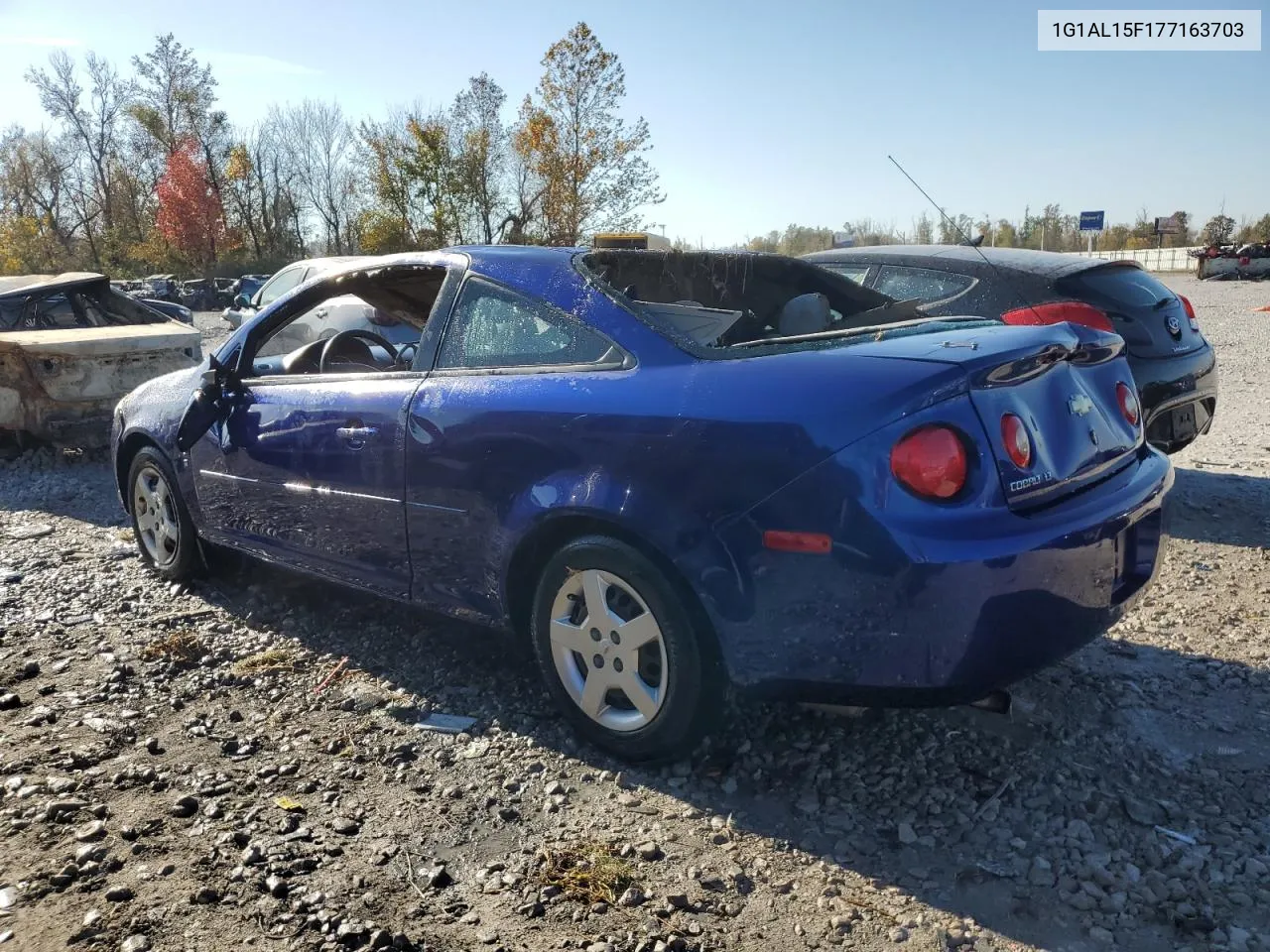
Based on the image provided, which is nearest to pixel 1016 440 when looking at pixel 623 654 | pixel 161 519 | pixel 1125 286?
pixel 623 654

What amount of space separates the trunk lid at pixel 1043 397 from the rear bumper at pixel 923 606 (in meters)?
0.09

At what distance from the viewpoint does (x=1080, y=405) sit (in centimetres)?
282

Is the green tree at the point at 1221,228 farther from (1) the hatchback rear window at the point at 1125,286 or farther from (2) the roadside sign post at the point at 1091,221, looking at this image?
(1) the hatchback rear window at the point at 1125,286

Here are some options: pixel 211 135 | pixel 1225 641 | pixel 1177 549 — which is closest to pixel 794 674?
pixel 1225 641

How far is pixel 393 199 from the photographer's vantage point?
42.2m

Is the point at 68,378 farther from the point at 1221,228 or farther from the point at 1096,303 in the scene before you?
the point at 1221,228

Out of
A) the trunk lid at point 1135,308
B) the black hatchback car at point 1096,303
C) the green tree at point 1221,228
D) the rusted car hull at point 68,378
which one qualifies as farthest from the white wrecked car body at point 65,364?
the green tree at point 1221,228

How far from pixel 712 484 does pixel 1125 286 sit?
170 inches

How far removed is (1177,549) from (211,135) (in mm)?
59272

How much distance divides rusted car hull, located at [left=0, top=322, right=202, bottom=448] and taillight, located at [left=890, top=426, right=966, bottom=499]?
7963 millimetres

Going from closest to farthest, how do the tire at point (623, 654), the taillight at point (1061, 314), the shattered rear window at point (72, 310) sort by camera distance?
1. the tire at point (623, 654)
2. the taillight at point (1061, 314)
3. the shattered rear window at point (72, 310)

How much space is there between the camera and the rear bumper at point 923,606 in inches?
92.5

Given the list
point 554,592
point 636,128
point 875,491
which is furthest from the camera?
point 636,128

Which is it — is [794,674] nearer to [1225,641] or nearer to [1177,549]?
[1225,641]
